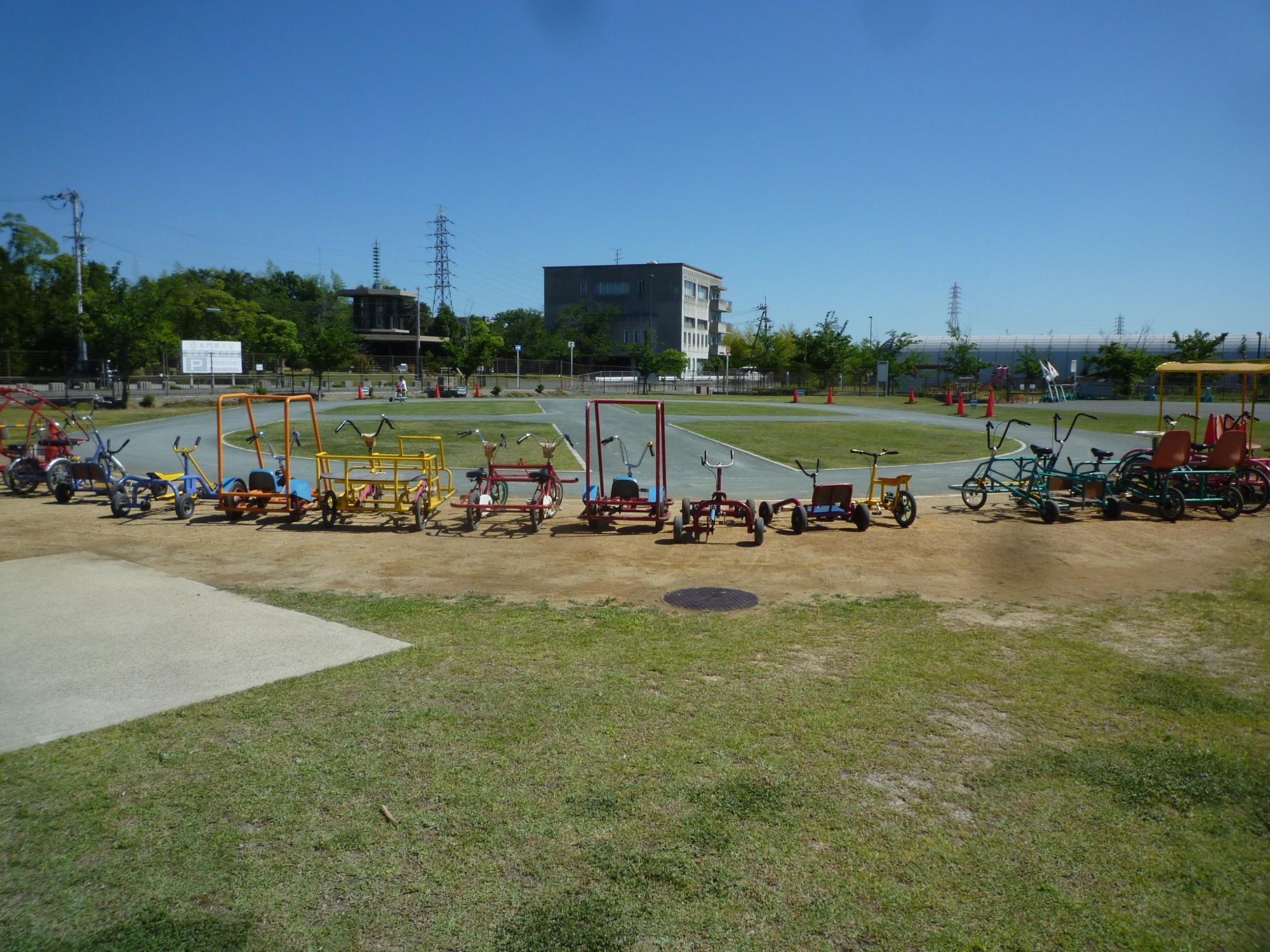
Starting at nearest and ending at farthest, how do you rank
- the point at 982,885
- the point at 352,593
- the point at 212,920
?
1. the point at 212,920
2. the point at 982,885
3. the point at 352,593

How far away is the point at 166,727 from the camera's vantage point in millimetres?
5559

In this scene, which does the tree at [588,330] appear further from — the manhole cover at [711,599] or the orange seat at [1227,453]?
the manhole cover at [711,599]

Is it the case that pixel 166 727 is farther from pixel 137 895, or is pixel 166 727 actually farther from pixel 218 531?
pixel 218 531

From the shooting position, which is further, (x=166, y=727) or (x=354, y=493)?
(x=354, y=493)

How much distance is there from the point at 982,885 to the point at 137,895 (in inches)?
150

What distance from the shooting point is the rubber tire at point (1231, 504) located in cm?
1449

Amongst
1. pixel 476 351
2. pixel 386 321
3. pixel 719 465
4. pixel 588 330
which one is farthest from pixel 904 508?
pixel 386 321

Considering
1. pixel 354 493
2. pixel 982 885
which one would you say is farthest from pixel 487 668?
pixel 354 493

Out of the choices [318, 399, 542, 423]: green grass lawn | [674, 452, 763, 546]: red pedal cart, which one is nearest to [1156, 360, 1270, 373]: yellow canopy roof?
[674, 452, 763, 546]: red pedal cart

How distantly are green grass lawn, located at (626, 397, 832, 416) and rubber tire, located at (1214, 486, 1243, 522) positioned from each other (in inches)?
1014

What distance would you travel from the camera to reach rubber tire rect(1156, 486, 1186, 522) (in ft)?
47.1

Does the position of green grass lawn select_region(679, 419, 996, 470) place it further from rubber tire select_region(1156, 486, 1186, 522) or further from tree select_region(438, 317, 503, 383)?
tree select_region(438, 317, 503, 383)

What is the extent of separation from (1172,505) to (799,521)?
679cm

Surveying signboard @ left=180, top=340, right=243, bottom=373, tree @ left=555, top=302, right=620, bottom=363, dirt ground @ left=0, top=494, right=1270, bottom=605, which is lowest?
dirt ground @ left=0, top=494, right=1270, bottom=605
